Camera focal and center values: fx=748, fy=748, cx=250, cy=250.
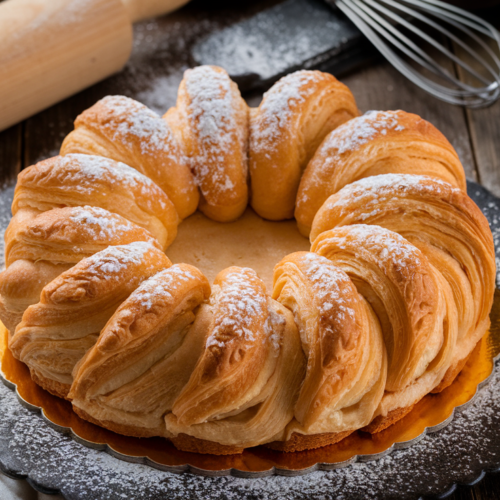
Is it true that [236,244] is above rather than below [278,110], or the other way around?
below

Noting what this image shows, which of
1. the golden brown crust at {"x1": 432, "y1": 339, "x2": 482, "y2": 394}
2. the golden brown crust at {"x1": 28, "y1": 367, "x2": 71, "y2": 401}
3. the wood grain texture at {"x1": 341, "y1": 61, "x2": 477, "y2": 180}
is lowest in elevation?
the wood grain texture at {"x1": 341, "y1": 61, "x2": 477, "y2": 180}

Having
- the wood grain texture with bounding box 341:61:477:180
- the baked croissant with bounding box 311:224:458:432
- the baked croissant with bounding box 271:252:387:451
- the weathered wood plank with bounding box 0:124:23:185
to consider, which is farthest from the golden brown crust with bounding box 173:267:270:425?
the wood grain texture with bounding box 341:61:477:180

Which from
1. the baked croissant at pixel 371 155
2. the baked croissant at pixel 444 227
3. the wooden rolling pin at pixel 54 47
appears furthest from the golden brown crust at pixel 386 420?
the wooden rolling pin at pixel 54 47

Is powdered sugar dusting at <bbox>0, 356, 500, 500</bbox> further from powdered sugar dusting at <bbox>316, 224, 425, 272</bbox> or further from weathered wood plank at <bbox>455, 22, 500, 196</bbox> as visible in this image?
weathered wood plank at <bbox>455, 22, 500, 196</bbox>

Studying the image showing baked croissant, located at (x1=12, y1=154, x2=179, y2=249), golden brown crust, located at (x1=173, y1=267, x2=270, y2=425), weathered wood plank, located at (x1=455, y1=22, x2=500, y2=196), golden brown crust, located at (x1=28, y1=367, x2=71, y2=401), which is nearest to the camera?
golden brown crust, located at (x1=173, y1=267, x2=270, y2=425)

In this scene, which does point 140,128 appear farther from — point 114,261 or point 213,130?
point 114,261

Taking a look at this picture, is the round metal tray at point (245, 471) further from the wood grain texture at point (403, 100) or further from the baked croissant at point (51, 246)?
the wood grain texture at point (403, 100)

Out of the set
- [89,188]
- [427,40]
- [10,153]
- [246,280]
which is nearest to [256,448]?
[246,280]
